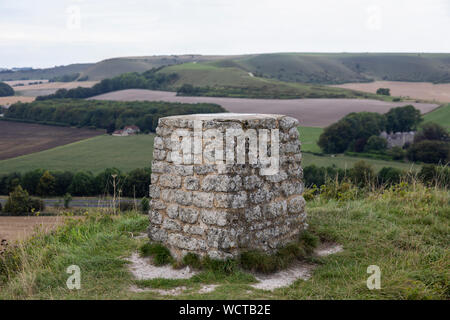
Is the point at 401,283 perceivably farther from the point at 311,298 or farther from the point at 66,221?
the point at 66,221

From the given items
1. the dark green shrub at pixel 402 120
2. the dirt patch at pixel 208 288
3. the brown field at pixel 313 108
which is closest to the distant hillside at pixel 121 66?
the brown field at pixel 313 108

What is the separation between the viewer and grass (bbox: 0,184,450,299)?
4855 millimetres

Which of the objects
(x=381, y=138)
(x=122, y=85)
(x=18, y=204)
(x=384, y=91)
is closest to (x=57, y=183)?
(x=18, y=204)

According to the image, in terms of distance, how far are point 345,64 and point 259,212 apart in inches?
5016

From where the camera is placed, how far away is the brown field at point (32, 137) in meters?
38.4

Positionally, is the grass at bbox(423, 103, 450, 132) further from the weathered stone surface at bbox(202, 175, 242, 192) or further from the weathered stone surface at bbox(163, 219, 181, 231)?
the weathered stone surface at bbox(163, 219, 181, 231)

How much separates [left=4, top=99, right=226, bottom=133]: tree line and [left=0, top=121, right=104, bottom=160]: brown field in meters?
2.06

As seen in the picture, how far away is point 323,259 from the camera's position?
6121 millimetres

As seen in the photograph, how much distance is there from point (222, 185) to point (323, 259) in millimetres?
1991

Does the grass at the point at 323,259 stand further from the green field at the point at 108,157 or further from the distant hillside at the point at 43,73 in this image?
the distant hillside at the point at 43,73

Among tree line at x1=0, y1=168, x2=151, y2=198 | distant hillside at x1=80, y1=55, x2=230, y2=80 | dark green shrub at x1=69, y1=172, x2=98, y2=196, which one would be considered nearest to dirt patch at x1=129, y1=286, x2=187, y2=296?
tree line at x1=0, y1=168, x2=151, y2=198

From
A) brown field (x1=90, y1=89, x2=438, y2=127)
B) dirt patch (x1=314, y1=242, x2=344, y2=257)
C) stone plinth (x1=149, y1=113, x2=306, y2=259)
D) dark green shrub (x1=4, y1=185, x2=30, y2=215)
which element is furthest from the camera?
brown field (x1=90, y1=89, x2=438, y2=127)

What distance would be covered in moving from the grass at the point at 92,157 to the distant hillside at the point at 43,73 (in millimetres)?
87089

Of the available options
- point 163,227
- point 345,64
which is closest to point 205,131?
point 163,227
